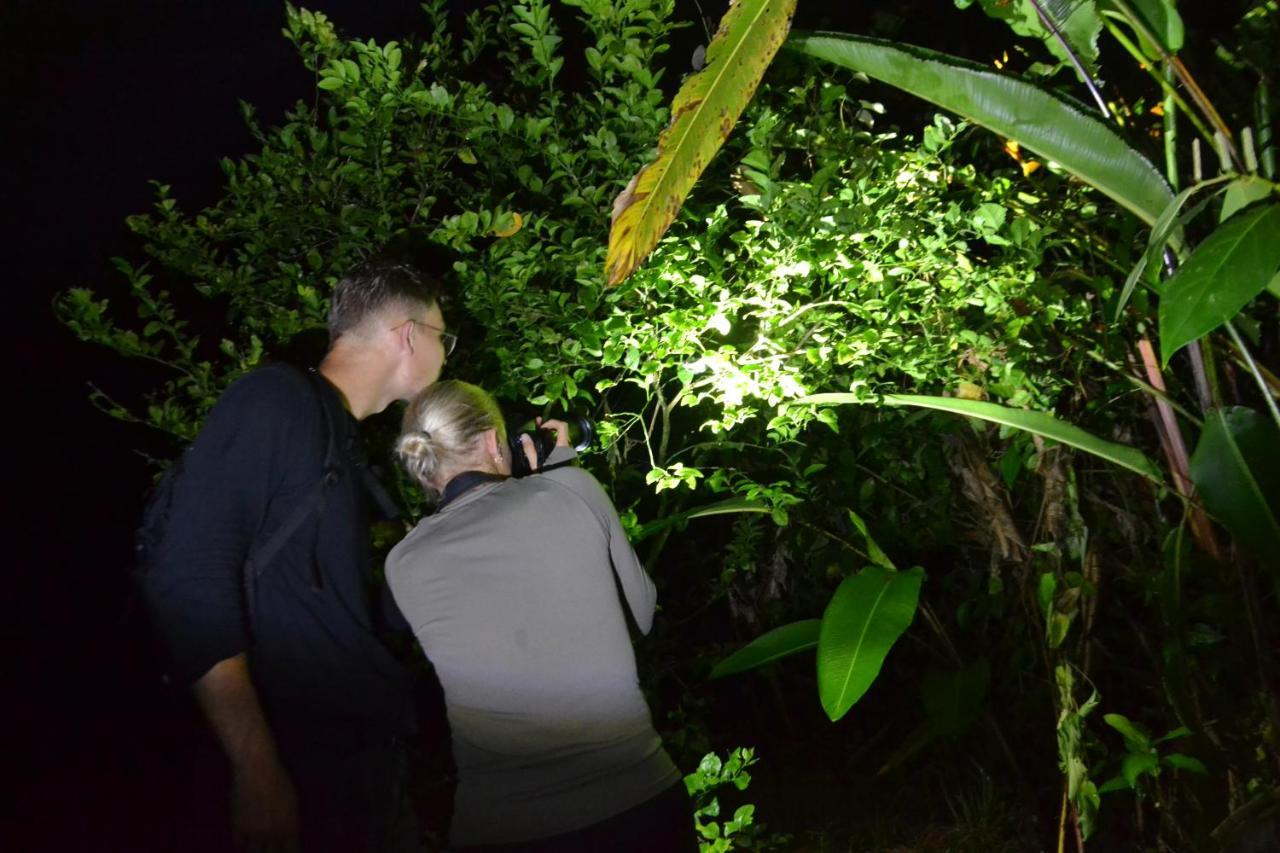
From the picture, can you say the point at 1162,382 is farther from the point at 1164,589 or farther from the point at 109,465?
the point at 109,465

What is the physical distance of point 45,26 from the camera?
3.88m

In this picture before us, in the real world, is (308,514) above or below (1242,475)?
below

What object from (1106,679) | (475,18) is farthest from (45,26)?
(1106,679)

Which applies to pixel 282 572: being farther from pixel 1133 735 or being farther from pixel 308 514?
pixel 1133 735

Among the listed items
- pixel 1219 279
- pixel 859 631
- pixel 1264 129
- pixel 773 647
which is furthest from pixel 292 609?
pixel 1264 129

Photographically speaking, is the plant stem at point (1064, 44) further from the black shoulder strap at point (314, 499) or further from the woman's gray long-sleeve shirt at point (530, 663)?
the black shoulder strap at point (314, 499)

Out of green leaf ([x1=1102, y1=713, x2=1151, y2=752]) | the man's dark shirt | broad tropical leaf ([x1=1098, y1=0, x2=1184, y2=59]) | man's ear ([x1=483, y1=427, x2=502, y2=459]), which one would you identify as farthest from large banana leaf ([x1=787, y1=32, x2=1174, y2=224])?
the man's dark shirt

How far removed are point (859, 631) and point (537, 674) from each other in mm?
851

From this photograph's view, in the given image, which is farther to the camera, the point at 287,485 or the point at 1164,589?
the point at 1164,589

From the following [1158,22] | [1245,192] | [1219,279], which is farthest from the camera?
[1158,22]

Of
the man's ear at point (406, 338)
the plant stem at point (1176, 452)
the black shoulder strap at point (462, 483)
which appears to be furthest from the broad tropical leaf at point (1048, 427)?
the man's ear at point (406, 338)

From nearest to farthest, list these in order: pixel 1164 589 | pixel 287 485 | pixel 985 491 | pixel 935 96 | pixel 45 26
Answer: pixel 287 485 < pixel 935 96 < pixel 1164 589 < pixel 985 491 < pixel 45 26

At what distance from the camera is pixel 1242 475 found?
2.12 metres

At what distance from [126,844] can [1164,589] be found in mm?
4314
